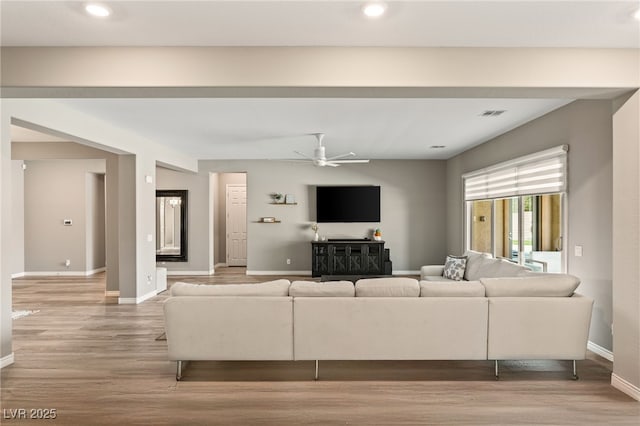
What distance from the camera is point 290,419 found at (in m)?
2.64

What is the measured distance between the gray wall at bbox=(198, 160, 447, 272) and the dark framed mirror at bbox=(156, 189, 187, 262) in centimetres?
96

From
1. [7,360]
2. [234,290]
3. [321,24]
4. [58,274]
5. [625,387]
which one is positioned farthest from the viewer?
[58,274]

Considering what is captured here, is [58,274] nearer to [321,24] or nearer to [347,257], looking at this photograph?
[347,257]

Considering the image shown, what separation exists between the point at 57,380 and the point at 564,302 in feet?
14.6

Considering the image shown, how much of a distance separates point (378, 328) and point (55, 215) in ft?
29.1

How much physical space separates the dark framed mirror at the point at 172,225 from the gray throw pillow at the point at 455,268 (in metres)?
6.26

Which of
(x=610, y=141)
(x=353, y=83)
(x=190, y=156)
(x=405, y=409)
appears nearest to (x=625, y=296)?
(x=610, y=141)

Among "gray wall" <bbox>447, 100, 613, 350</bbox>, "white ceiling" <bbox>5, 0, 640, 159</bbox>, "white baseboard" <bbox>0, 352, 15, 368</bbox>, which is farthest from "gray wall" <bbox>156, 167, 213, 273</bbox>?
"gray wall" <bbox>447, 100, 613, 350</bbox>

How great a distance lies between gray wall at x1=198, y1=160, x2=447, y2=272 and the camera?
29.3ft

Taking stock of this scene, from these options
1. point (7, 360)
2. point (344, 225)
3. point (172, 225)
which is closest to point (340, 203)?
point (344, 225)

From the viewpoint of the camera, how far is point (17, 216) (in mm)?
8414

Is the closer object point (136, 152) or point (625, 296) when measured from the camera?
point (625, 296)

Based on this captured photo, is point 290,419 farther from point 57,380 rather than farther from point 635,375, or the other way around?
point 635,375

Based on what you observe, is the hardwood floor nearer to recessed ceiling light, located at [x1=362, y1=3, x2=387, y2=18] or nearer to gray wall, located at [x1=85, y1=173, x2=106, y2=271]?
recessed ceiling light, located at [x1=362, y1=3, x2=387, y2=18]
